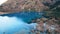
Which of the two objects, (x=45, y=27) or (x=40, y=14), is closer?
(x=45, y=27)

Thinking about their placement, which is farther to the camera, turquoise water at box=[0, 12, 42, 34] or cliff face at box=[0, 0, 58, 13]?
cliff face at box=[0, 0, 58, 13]

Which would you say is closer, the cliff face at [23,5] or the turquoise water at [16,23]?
the turquoise water at [16,23]

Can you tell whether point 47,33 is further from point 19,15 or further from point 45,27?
point 19,15

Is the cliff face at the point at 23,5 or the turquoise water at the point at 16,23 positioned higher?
the cliff face at the point at 23,5

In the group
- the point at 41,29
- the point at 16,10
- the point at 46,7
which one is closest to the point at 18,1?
the point at 16,10

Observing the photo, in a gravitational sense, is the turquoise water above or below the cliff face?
below
